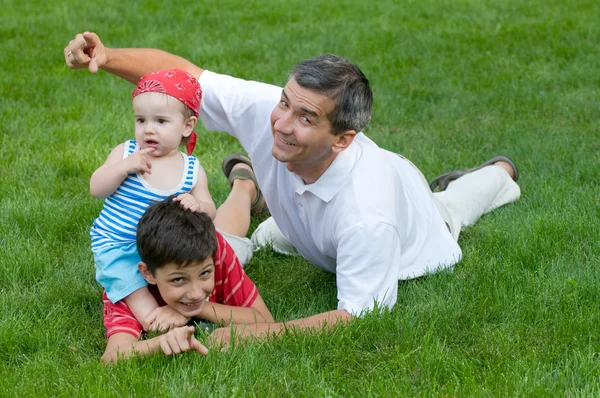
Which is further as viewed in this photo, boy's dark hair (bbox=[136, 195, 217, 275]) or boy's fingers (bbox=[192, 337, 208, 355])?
boy's dark hair (bbox=[136, 195, 217, 275])

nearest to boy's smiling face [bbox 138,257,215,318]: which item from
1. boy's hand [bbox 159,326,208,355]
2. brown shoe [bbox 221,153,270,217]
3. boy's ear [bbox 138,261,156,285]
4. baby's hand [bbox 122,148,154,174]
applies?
boy's ear [bbox 138,261,156,285]

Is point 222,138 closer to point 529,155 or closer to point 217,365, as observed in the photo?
point 529,155

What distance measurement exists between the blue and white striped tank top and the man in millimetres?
565

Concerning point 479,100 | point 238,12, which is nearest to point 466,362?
point 479,100

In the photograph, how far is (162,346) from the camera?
11.2 feet

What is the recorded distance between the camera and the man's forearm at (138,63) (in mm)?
4441

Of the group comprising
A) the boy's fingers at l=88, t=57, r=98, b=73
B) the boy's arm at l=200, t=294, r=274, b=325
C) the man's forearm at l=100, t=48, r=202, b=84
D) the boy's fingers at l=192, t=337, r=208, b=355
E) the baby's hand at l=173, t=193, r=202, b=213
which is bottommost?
the boy's arm at l=200, t=294, r=274, b=325

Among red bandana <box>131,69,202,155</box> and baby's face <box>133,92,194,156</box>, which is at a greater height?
red bandana <box>131,69,202,155</box>

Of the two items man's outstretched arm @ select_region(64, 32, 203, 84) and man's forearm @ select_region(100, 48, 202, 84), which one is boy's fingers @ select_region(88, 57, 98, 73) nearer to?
man's outstretched arm @ select_region(64, 32, 203, 84)

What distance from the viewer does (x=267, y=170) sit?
429 cm

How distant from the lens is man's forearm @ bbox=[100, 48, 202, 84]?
4.44 metres

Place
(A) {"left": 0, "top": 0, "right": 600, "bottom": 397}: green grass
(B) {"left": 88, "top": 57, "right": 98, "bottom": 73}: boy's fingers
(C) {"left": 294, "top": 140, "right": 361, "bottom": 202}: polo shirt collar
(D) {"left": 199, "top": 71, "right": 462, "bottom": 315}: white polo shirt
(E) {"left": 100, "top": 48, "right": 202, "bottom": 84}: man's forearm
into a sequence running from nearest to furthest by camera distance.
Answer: (A) {"left": 0, "top": 0, "right": 600, "bottom": 397}: green grass
(D) {"left": 199, "top": 71, "right": 462, "bottom": 315}: white polo shirt
(C) {"left": 294, "top": 140, "right": 361, "bottom": 202}: polo shirt collar
(B) {"left": 88, "top": 57, "right": 98, "bottom": 73}: boy's fingers
(E) {"left": 100, "top": 48, "right": 202, "bottom": 84}: man's forearm

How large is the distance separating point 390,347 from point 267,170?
1.18 meters

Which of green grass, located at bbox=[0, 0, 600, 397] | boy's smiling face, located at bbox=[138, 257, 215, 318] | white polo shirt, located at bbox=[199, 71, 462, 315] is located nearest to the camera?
green grass, located at bbox=[0, 0, 600, 397]
